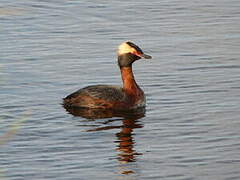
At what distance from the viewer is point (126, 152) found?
1437 centimetres

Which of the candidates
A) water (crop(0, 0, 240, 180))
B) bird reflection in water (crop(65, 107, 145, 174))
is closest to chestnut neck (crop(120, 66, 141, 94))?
water (crop(0, 0, 240, 180))

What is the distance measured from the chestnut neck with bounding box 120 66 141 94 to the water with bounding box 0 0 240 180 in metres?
0.34

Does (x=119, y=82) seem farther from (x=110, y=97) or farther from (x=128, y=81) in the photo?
(x=110, y=97)

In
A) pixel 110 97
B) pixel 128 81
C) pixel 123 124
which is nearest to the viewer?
pixel 123 124

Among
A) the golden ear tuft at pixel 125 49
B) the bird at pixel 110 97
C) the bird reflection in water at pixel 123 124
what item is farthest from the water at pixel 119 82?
the golden ear tuft at pixel 125 49

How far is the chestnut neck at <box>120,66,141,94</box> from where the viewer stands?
17641 millimetres

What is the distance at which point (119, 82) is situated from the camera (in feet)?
62.1

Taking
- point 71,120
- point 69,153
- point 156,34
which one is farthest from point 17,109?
point 156,34

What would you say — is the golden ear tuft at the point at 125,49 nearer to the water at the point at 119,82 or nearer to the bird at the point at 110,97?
the bird at the point at 110,97

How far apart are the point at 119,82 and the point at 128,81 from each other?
3.63 feet

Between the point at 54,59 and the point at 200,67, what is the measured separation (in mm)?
3075

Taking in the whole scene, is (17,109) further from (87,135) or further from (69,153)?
(69,153)

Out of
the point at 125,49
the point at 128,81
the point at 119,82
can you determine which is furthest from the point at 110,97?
the point at 119,82

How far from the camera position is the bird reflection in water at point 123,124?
1417 centimetres
